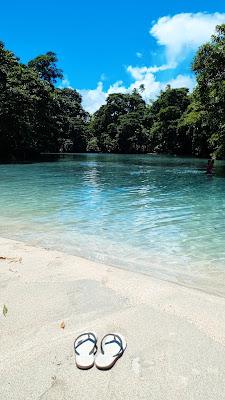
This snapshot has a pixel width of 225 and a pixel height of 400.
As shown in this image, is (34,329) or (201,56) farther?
(201,56)

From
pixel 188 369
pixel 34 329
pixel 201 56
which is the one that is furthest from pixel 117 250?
pixel 201 56

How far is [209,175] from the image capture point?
955 inches

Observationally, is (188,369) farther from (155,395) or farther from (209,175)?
(209,175)

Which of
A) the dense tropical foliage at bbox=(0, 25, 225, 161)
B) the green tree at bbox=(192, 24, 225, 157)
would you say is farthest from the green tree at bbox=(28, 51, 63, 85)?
the green tree at bbox=(192, 24, 225, 157)

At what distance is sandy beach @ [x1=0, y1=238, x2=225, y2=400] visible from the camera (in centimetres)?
264

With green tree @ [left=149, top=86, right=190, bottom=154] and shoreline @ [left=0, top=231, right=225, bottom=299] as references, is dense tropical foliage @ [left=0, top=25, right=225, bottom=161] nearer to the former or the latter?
green tree @ [left=149, top=86, right=190, bottom=154]


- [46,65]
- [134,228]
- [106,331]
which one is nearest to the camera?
[106,331]

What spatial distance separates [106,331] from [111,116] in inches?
3262

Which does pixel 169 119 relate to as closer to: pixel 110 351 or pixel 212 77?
pixel 212 77

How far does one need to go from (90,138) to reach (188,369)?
86357 millimetres

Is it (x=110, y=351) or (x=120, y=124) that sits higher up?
(x=120, y=124)

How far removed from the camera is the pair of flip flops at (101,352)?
288 centimetres

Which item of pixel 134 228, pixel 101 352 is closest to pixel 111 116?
pixel 134 228

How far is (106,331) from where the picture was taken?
3.43 meters
